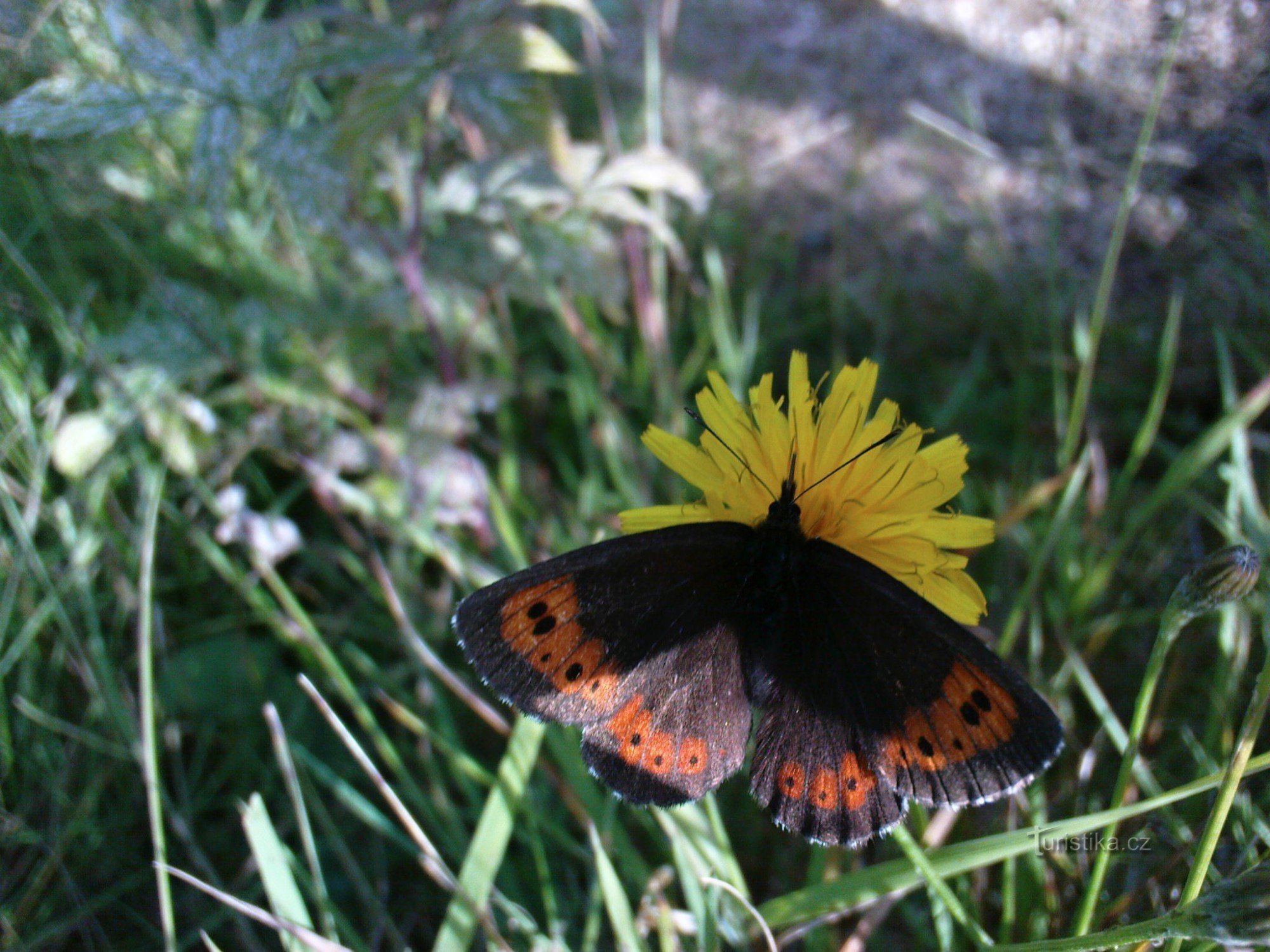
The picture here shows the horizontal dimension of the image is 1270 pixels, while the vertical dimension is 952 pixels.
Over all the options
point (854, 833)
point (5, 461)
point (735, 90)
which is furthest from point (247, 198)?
point (854, 833)

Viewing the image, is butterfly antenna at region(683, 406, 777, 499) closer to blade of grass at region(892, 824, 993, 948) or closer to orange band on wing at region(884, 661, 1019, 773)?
orange band on wing at region(884, 661, 1019, 773)

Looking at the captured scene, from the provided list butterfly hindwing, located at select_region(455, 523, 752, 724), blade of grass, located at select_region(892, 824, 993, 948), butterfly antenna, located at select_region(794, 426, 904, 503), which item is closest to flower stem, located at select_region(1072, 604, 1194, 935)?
blade of grass, located at select_region(892, 824, 993, 948)

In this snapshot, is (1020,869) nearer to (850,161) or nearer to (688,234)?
(688,234)

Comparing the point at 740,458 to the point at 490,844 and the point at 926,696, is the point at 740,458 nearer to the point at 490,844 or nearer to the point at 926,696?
the point at 926,696

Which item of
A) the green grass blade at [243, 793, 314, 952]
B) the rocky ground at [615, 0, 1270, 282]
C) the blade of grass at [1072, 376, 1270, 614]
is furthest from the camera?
the rocky ground at [615, 0, 1270, 282]

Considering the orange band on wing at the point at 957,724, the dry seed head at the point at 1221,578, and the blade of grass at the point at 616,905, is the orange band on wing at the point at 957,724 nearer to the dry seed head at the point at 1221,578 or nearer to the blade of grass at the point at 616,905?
Result: the dry seed head at the point at 1221,578

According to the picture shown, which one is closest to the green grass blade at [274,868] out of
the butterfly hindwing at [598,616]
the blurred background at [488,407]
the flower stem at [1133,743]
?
the blurred background at [488,407]
